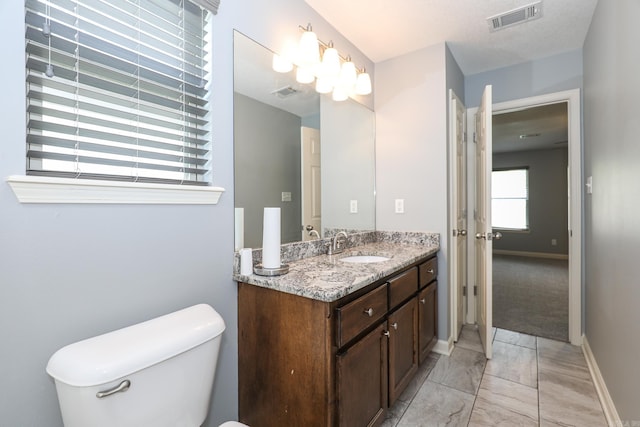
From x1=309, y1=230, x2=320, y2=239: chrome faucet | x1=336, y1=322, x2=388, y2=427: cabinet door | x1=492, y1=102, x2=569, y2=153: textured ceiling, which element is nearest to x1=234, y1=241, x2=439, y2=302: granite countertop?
x1=309, y1=230, x2=320, y2=239: chrome faucet

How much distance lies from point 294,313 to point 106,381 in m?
0.62

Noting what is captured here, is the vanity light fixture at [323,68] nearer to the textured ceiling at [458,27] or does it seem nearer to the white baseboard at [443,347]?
the textured ceiling at [458,27]

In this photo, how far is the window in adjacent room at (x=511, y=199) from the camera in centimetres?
666

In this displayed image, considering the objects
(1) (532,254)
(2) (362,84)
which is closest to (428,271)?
(2) (362,84)

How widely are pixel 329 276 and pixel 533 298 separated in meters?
3.55

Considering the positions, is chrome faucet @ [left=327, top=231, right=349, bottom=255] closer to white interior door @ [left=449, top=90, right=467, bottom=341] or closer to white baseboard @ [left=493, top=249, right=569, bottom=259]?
white interior door @ [left=449, top=90, right=467, bottom=341]

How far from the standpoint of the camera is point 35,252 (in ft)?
2.88

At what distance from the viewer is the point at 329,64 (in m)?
1.90

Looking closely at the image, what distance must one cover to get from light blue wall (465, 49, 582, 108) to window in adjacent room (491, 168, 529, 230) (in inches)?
187

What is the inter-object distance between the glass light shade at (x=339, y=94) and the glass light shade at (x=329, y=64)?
169 millimetres

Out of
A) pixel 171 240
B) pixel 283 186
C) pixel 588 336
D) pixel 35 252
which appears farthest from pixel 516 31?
pixel 35 252

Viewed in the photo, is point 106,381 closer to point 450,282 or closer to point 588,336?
point 450,282

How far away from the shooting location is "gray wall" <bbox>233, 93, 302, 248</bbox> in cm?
148

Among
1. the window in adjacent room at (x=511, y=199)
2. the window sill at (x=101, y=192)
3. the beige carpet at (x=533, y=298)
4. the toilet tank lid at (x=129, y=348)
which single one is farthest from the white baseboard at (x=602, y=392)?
the window in adjacent room at (x=511, y=199)
